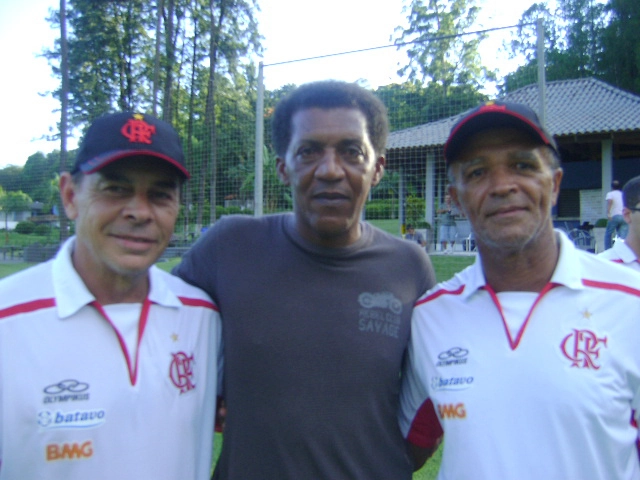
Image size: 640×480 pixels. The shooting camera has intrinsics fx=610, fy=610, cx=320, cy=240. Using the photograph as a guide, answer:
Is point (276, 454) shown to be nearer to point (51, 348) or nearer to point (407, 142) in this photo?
point (51, 348)

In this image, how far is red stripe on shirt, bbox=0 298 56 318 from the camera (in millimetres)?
1908

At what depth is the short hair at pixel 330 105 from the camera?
252cm

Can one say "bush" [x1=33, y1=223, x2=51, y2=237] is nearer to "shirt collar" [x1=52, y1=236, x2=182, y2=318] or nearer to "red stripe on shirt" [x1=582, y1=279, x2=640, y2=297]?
"shirt collar" [x1=52, y1=236, x2=182, y2=318]

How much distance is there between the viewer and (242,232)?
8.31ft

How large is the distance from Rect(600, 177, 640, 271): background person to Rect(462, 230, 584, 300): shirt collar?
2.58m

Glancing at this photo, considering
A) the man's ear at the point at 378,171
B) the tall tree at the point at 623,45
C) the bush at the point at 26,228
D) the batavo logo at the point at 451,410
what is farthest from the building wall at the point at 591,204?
the bush at the point at 26,228

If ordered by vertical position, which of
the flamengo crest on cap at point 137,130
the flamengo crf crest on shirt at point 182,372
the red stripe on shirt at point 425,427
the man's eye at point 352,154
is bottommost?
the red stripe on shirt at point 425,427

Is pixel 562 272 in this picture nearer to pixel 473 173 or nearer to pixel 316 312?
pixel 473 173

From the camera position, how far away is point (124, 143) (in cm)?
212

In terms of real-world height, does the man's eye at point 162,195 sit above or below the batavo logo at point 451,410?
above

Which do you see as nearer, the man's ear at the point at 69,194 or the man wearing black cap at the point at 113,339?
the man wearing black cap at the point at 113,339

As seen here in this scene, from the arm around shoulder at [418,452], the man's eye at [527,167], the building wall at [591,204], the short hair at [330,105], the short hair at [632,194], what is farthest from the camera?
the building wall at [591,204]

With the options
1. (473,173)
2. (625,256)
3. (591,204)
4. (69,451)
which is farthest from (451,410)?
(591,204)

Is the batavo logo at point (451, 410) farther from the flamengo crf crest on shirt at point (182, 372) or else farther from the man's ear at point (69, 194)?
the man's ear at point (69, 194)
